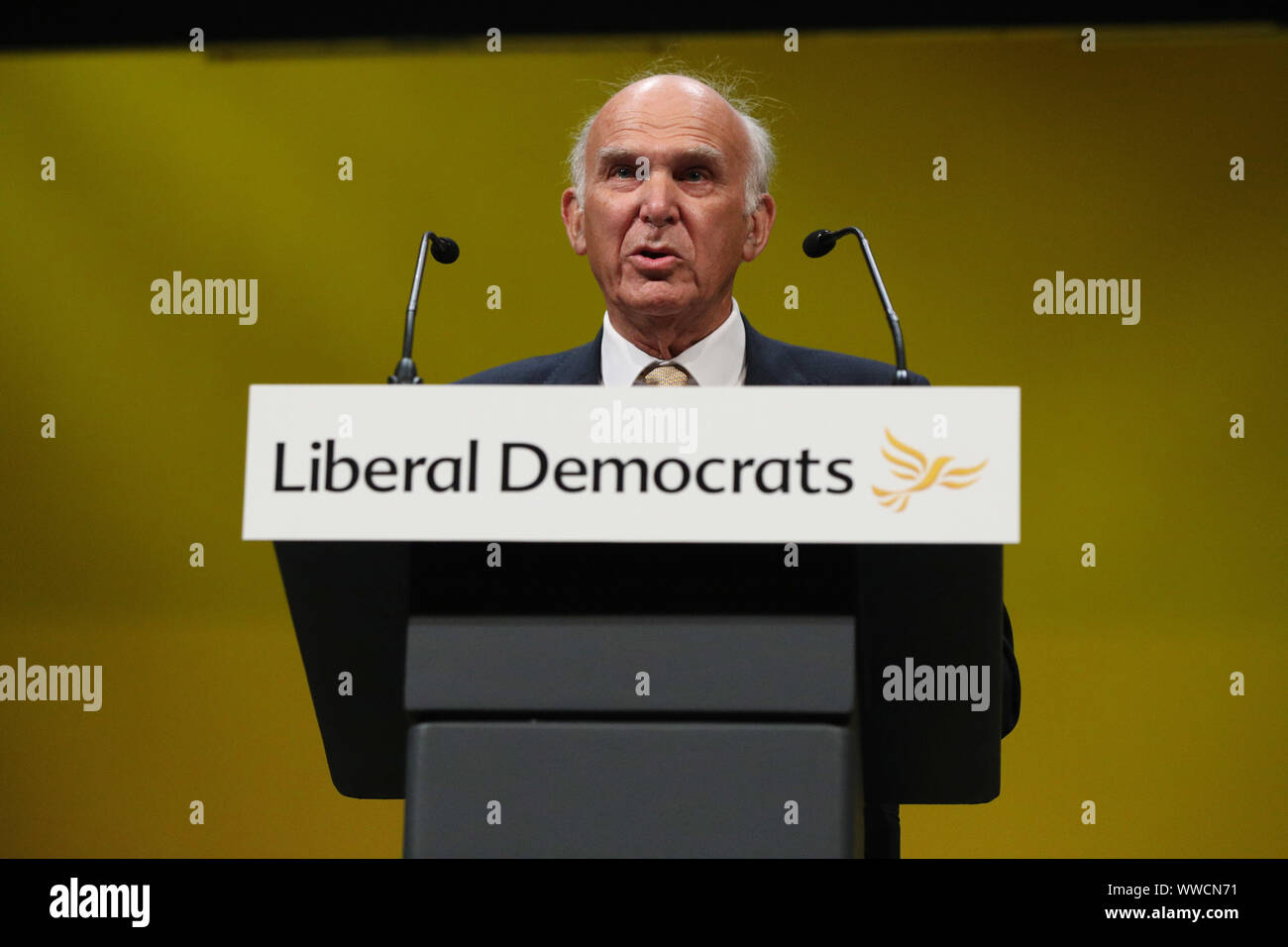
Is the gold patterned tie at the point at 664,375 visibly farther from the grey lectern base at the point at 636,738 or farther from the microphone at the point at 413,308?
the grey lectern base at the point at 636,738

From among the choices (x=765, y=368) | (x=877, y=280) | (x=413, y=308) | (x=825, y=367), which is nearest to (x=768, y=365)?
(x=765, y=368)

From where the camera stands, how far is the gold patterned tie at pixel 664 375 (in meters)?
2.02

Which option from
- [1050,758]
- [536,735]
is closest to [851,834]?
[536,735]

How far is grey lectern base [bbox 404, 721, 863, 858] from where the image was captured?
1222 mm

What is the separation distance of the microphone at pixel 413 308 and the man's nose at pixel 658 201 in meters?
0.36

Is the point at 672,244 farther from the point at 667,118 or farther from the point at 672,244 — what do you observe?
the point at 667,118

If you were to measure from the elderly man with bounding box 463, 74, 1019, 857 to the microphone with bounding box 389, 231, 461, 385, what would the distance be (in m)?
0.34

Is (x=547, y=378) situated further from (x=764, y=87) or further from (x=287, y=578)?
(x=764, y=87)

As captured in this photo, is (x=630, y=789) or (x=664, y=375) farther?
(x=664, y=375)

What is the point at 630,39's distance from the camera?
3332 mm

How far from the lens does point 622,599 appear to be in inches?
49.0

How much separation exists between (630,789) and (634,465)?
0.29 meters

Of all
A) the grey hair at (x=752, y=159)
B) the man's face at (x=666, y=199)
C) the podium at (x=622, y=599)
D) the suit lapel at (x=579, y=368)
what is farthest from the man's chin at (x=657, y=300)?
the podium at (x=622, y=599)

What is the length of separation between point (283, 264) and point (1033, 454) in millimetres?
1795
